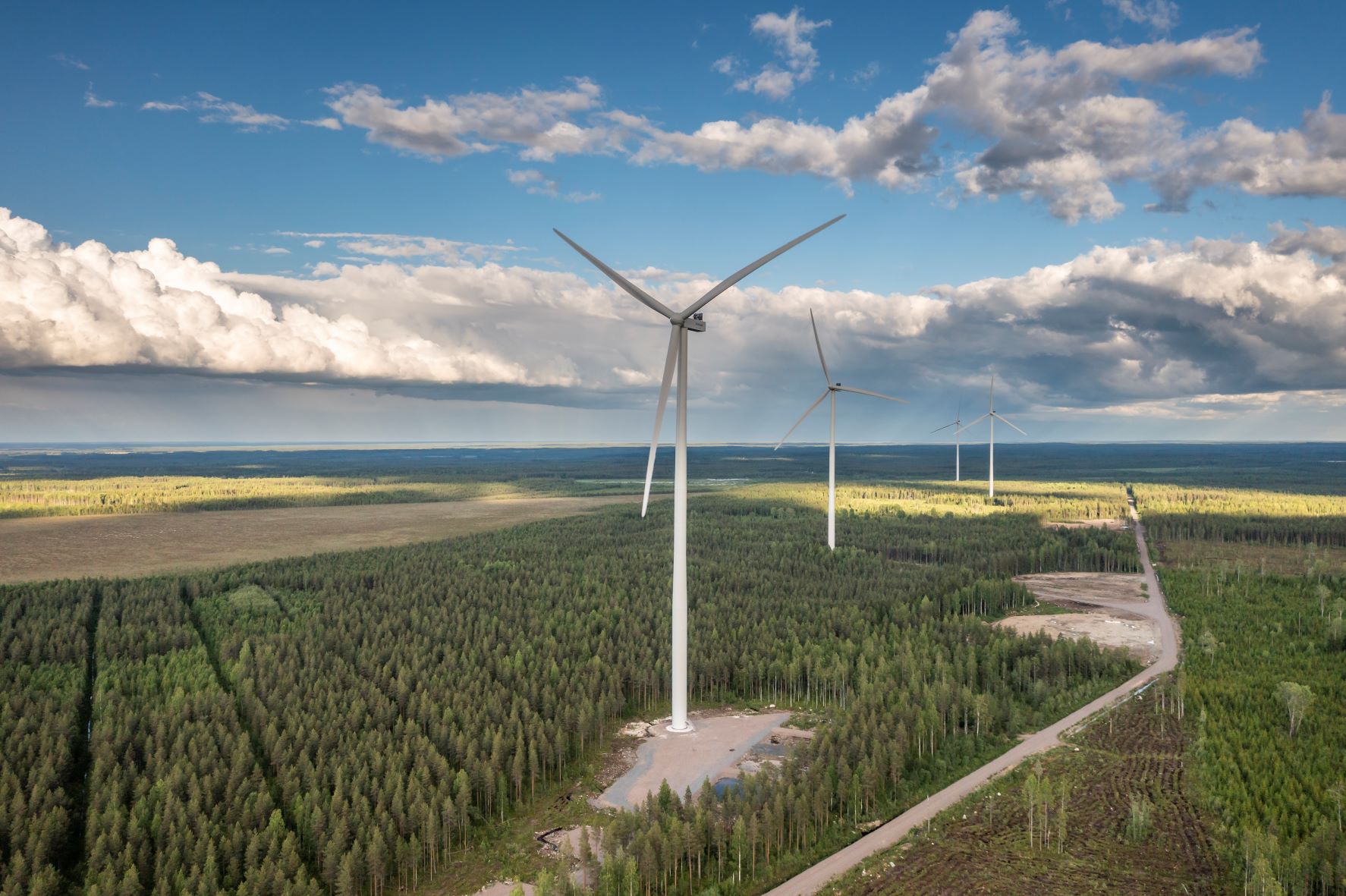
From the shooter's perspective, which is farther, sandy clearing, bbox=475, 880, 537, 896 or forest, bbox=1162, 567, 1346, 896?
sandy clearing, bbox=475, 880, 537, 896

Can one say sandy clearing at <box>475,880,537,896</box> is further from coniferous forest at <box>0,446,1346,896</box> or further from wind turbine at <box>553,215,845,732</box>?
wind turbine at <box>553,215,845,732</box>

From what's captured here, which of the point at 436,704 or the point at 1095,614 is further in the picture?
the point at 1095,614

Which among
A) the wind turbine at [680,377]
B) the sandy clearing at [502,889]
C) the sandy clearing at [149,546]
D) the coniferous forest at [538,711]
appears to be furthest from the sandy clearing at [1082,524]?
the sandy clearing at [502,889]

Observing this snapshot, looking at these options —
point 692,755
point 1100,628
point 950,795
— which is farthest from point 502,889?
point 1100,628

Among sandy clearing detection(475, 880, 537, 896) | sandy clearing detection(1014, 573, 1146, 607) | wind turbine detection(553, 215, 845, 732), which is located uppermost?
wind turbine detection(553, 215, 845, 732)

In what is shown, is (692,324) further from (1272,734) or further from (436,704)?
(1272,734)

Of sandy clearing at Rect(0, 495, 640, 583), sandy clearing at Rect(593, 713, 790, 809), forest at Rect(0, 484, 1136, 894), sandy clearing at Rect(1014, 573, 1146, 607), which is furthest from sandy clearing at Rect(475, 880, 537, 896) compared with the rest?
sandy clearing at Rect(0, 495, 640, 583)
